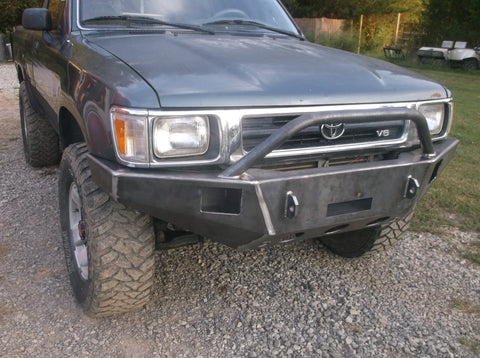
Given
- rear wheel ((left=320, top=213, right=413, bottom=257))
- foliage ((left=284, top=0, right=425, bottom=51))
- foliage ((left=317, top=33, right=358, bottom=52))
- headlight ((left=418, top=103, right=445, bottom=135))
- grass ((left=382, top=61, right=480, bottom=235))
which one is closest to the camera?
headlight ((left=418, top=103, right=445, bottom=135))

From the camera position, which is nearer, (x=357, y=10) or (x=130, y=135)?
(x=130, y=135)

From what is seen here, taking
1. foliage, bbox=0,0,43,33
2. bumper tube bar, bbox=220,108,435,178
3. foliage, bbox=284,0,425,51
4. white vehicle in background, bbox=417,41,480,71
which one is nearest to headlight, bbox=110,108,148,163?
bumper tube bar, bbox=220,108,435,178

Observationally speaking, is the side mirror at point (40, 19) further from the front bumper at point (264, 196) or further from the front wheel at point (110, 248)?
the front bumper at point (264, 196)

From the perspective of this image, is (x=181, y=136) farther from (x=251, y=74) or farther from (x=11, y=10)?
(x=11, y=10)

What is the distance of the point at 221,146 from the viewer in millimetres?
1859

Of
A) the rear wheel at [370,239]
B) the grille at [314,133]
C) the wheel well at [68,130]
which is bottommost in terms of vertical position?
the rear wheel at [370,239]

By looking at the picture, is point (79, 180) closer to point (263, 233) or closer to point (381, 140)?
point (263, 233)

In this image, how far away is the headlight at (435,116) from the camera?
2377 millimetres

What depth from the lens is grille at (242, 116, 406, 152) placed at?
1.93m

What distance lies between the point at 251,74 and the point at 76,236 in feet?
4.65

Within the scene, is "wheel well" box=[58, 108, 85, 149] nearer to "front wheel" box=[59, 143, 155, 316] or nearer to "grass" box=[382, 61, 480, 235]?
"front wheel" box=[59, 143, 155, 316]

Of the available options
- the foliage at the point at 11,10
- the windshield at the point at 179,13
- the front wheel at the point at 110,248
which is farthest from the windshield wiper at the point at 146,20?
the foliage at the point at 11,10

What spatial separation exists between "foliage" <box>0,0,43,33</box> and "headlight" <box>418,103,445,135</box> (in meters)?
17.6

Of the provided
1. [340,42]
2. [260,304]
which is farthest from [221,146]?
[340,42]
